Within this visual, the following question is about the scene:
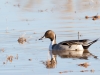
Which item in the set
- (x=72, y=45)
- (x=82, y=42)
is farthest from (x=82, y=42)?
(x=72, y=45)

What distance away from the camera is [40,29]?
685 inches

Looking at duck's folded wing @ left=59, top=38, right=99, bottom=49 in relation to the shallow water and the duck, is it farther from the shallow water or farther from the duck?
the shallow water

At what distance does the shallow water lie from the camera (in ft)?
36.8

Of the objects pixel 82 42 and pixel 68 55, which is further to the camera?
pixel 82 42

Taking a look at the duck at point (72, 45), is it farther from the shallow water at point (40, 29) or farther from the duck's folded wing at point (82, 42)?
the shallow water at point (40, 29)

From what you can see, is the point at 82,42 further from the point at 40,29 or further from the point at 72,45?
the point at 40,29

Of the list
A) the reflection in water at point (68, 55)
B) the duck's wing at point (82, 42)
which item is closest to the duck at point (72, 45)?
the duck's wing at point (82, 42)

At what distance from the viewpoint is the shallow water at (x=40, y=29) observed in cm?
1122

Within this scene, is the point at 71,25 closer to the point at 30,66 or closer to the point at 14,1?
the point at 30,66

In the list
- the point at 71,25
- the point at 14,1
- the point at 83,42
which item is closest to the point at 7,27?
the point at 71,25

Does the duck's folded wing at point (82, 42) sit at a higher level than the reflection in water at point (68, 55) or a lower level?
higher

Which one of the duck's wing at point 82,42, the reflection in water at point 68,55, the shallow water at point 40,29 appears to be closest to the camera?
the shallow water at point 40,29

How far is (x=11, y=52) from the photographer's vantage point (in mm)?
13320

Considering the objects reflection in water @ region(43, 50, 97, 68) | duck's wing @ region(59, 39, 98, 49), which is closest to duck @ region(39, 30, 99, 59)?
duck's wing @ region(59, 39, 98, 49)
